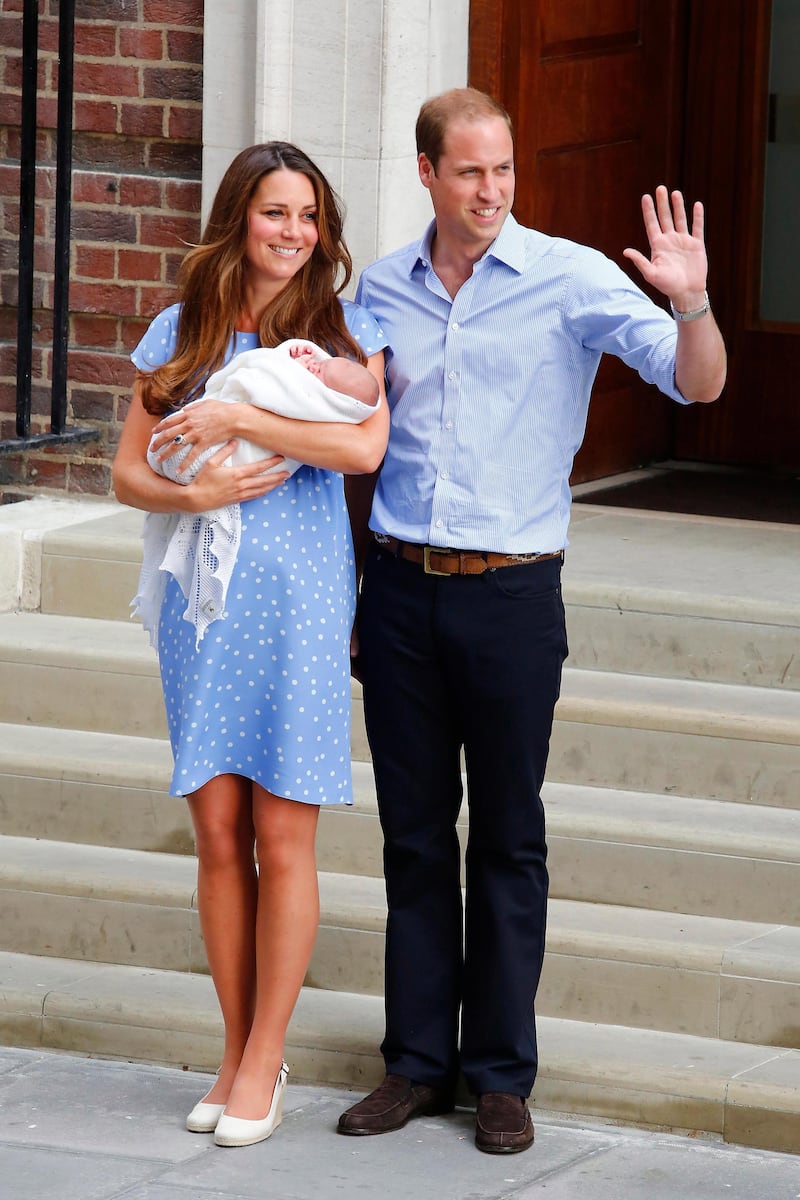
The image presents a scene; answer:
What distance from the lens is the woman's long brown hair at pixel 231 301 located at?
145 inches

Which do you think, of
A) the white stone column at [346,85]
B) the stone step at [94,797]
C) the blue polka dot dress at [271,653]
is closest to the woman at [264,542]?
the blue polka dot dress at [271,653]

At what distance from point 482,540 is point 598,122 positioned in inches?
128

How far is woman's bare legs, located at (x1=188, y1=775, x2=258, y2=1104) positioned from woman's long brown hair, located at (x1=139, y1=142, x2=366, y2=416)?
74cm

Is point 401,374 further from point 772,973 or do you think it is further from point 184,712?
point 772,973

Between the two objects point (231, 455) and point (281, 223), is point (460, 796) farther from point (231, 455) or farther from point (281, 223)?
point (281, 223)

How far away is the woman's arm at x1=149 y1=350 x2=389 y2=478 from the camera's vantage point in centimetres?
361

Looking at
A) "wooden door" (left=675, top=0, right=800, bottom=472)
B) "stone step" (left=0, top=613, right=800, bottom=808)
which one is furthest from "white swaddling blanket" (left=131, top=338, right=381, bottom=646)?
"wooden door" (left=675, top=0, right=800, bottom=472)

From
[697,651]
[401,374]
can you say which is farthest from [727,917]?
[401,374]

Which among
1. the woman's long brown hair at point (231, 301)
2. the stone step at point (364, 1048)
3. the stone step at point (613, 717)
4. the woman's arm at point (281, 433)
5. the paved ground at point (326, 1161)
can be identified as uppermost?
the woman's long brown hair at point (231, 301)

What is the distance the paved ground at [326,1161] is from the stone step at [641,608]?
4.58 feet

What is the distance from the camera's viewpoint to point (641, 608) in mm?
5082

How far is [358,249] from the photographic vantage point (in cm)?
571

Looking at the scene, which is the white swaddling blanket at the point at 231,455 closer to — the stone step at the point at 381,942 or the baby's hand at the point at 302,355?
the baby's hand at the point at 302,355

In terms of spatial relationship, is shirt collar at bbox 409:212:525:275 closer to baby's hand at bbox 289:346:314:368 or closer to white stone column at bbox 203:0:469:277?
baby's hand at bbox 289:346:314:368
